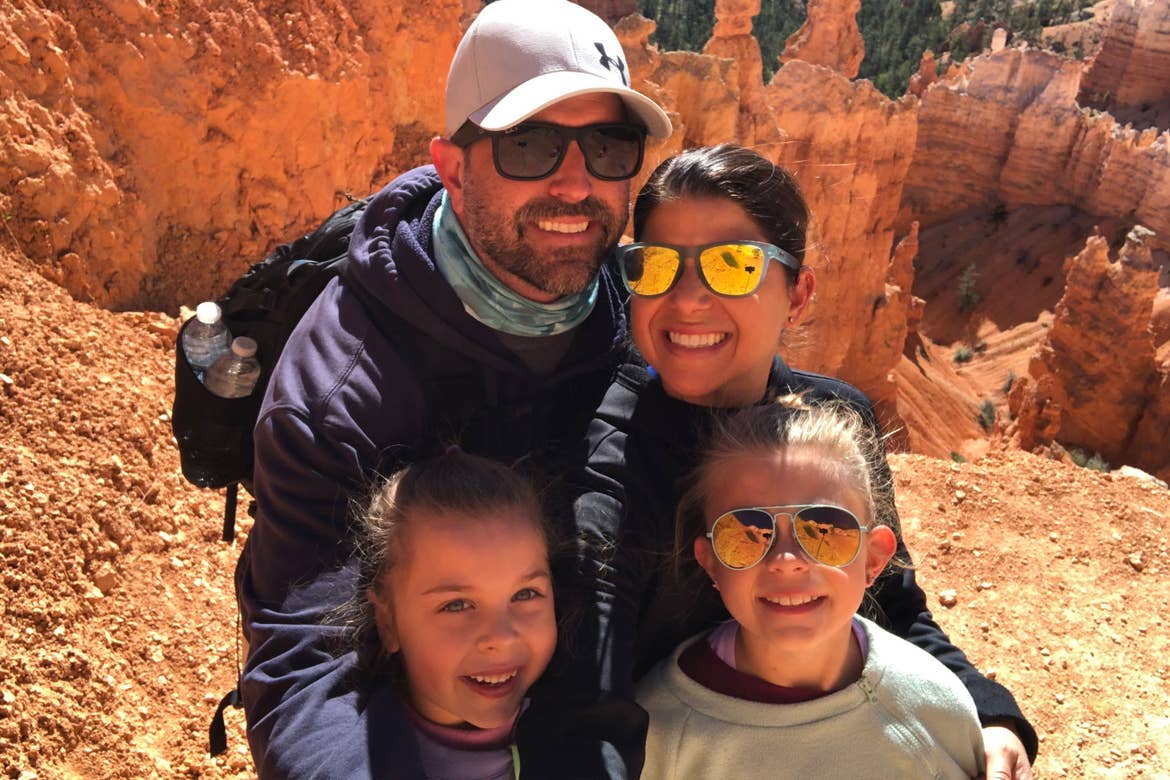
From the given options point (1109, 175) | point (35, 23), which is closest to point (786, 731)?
point (35, 23)

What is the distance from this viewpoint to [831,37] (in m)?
25.0

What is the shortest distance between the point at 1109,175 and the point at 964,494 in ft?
83.8

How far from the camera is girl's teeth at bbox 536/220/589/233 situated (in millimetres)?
2482

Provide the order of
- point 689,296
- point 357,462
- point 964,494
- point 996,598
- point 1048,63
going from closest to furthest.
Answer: point 357,462, point 689,296, point 996,598, point 964,494, point 1048,63

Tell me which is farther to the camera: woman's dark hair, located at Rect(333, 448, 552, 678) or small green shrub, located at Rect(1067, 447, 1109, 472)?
small green shrub, located at Rect(1067, 447, 1109, 472)

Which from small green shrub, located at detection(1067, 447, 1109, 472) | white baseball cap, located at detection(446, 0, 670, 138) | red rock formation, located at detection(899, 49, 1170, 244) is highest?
white baseball cap, located at detection(446, 0, 670, 138)

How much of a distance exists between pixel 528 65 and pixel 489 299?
1.98 feet

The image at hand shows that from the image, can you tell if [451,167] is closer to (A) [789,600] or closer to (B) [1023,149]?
(A) [789,600]

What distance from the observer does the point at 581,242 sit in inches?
99.0

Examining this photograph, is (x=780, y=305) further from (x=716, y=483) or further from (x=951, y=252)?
(x=951, y=252)

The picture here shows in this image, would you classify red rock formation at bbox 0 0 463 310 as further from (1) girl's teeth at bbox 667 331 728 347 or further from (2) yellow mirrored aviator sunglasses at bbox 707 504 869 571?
(2) yellow mirrored aviator sunglasses at bbox 707 504 869 571

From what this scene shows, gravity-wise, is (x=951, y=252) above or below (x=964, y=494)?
below

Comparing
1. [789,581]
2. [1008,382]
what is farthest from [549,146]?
[1008,382]

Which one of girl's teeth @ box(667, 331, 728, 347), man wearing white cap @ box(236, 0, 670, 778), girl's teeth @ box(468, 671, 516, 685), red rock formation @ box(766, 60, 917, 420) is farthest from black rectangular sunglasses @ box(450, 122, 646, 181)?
red rock formation @ box(766, 60, 917, 420)
